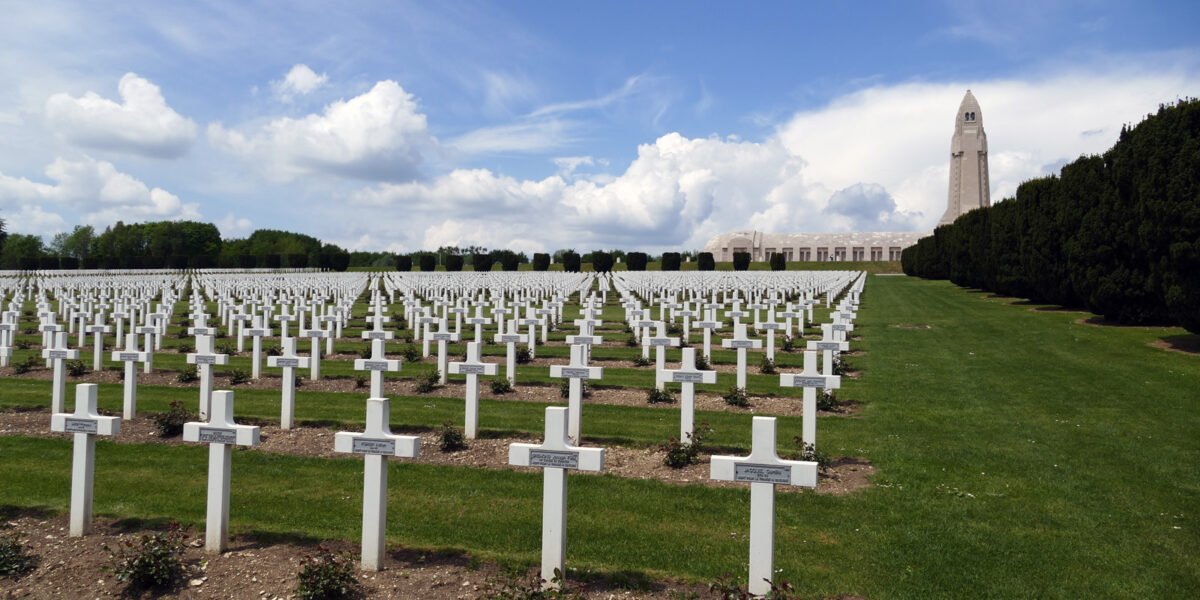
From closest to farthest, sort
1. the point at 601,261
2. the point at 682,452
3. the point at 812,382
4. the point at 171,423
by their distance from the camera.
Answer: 1. the point at 682,452
2. the point at 812,382
3. the point at 171,423
4. the point at 601,261

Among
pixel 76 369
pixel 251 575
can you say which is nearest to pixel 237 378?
pixel 76 369

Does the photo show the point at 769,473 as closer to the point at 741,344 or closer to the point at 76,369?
the point at 741,344

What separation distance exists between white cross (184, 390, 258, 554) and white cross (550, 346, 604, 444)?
3.06 m

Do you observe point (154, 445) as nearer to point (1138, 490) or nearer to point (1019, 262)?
point (1138, 490)

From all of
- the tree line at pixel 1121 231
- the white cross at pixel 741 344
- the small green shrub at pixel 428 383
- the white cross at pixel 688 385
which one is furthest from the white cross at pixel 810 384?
the tree line at pixel 1121 231

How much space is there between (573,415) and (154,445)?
Answer: 13.3 ft

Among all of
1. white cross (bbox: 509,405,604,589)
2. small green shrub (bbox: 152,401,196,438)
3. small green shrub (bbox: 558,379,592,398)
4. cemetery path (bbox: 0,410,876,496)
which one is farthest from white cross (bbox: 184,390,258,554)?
small green shrub (bbox: 558,379,592,398)

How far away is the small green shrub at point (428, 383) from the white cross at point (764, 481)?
23.9 ft

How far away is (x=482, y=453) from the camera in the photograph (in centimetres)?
699

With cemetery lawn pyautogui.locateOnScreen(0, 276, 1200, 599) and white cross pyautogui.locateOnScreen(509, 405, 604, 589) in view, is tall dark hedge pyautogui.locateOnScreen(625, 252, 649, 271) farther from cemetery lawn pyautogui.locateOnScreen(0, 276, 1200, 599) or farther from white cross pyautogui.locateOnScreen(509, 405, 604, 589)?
white cross pyautogui.locateOnScreen(509, 405, 604, 589)

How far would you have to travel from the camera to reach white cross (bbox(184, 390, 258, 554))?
14.5 feet

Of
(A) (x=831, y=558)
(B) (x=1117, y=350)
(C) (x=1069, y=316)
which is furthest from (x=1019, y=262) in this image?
(A) (x=831, y=558)

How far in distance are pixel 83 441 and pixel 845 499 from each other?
5.23 metres

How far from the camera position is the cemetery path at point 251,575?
13.0 feet
